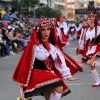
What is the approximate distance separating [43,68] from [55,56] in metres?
0.27

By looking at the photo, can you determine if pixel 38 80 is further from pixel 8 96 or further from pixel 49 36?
pixel 8 96

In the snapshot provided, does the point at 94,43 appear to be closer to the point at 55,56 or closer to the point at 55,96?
the point at 55,56

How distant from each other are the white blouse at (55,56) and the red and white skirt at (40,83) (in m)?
0.27

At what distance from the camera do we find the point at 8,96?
24.7 feet

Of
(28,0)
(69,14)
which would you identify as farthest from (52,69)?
(69,14)

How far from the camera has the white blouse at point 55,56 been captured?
5094 millimetres

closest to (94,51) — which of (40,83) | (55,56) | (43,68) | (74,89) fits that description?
(74,89)

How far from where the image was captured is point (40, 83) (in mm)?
4863

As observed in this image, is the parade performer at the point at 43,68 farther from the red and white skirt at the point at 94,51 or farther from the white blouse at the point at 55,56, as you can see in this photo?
the red and white skirt at the point at 94,51

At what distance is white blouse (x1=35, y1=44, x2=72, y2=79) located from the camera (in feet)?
16.7

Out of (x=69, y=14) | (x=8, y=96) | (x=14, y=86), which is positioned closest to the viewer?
(x=8, y=96)

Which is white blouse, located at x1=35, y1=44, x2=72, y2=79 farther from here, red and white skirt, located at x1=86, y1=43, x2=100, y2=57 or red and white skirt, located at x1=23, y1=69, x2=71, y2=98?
red and white skirt, located at x1=86, y1=43, x2=100, y2=57

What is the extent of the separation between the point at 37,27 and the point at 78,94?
110 inches

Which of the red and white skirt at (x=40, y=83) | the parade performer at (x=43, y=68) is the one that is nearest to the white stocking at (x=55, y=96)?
the parade performer at (x=43, y=68)
